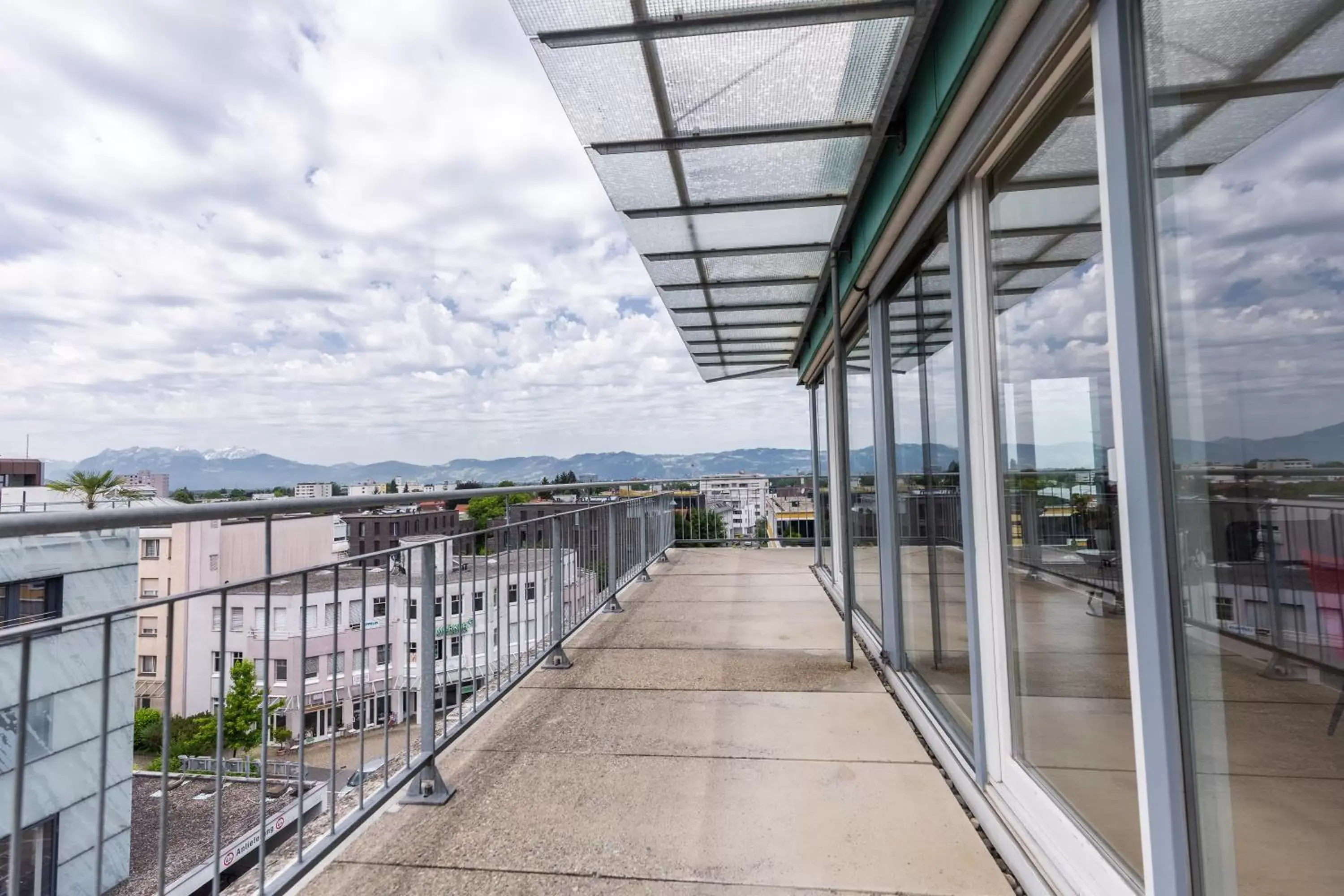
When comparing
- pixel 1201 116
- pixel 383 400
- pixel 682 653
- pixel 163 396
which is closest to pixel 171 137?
pixel 682 653

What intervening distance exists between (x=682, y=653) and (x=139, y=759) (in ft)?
9.84

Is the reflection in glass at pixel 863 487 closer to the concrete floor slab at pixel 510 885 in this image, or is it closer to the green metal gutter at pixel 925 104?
the green metal gutter at pixel 925 104

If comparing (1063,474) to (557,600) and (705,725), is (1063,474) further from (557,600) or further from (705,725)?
(557,600)

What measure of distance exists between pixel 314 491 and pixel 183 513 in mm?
969

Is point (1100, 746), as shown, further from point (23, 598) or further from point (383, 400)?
point (383, 400)

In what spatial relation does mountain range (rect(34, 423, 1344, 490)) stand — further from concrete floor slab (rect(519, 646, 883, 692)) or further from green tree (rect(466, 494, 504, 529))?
concrete floor slab (rect(519, 646, 883, 692))

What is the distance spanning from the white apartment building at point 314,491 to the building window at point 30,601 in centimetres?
54

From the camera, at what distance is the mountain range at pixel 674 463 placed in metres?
0.92

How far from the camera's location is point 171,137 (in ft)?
65.6

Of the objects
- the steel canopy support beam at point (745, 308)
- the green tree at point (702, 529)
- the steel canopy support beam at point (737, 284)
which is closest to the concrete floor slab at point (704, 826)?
the steel canopy support beam at point (737, 284)

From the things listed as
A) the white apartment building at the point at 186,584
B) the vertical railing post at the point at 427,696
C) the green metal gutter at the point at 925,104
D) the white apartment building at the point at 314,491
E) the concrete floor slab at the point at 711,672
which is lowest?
the concrete floor slab at the point at 711,672

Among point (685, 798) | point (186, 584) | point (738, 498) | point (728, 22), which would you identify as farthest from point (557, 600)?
point (738, 498)

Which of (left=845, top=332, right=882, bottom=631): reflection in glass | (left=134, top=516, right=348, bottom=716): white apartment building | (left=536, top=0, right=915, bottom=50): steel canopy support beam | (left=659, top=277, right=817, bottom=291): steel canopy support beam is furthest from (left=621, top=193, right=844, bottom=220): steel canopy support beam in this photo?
(left=134, top=516, right=348, bottom=716): white apartment building

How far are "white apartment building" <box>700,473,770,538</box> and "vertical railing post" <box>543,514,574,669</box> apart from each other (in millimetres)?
4657
